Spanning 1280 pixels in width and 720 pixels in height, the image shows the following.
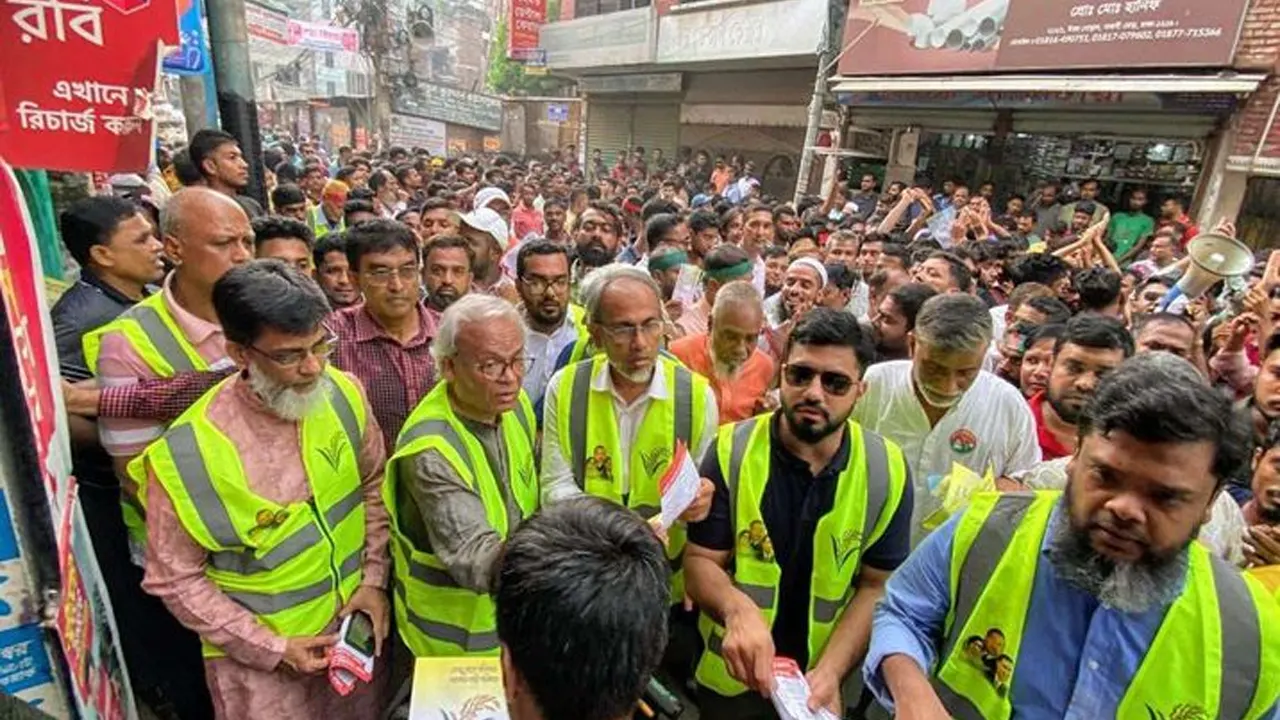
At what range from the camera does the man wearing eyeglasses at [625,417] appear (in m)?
2.58

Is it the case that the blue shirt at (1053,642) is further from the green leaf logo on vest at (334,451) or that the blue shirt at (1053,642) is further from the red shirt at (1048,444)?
the green leaf logo on vest at (334,451)

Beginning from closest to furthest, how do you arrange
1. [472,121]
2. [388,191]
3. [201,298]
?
[201,298]
[388,191]
[472,121]

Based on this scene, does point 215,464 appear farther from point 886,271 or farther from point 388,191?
point 388,191

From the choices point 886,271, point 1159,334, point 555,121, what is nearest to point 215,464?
point 1159,334

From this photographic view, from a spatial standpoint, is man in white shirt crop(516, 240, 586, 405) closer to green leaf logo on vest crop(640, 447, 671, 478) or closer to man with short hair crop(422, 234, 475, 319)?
man with short hair crop(422, 234, 475, 319)

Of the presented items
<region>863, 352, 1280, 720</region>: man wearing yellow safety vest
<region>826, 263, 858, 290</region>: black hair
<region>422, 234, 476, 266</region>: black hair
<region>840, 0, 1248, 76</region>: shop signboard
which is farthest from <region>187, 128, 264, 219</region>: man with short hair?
<region>840, 0, 1248, 76</region>: shop signboard

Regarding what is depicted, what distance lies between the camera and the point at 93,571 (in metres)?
1.91

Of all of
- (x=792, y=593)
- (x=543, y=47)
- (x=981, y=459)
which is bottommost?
(x=792, y=593)

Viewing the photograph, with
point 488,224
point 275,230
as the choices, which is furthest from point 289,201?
point 275,230

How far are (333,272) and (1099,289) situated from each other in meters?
4.53

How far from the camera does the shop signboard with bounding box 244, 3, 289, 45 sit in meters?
12.9

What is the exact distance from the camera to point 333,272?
3826 millimetres

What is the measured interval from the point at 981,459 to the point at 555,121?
99.7 feet

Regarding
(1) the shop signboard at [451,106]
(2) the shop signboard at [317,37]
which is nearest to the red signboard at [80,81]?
(2) the shop signboard at [317,37]
